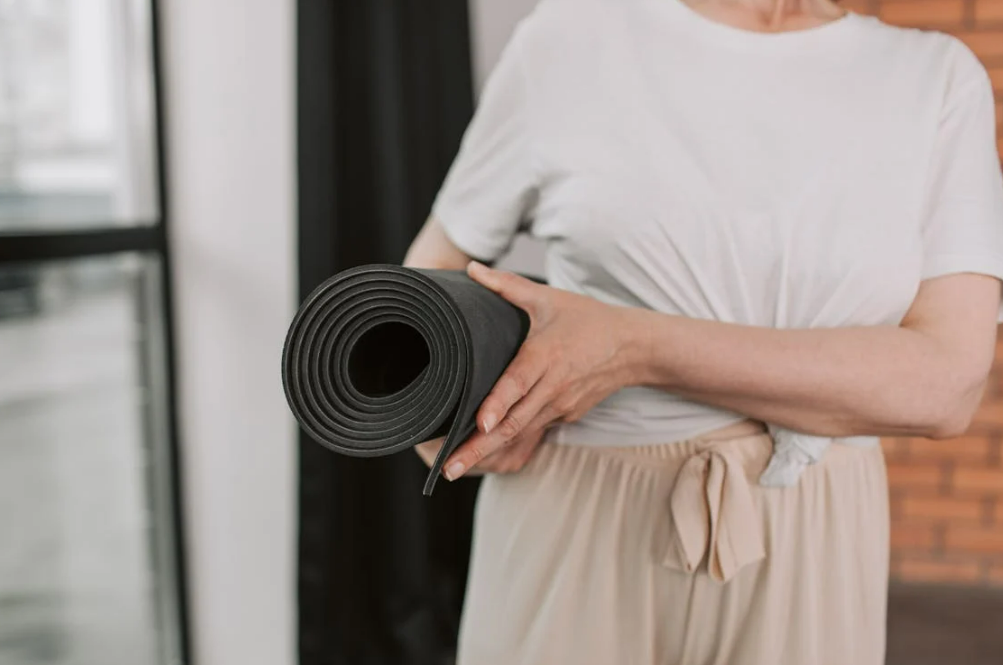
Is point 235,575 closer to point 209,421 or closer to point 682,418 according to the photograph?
point 209,421

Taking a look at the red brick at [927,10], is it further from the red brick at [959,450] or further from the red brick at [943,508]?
the red brick at [943,508]

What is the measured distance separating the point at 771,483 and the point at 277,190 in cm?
139

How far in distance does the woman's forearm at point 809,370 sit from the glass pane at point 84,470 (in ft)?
4.13

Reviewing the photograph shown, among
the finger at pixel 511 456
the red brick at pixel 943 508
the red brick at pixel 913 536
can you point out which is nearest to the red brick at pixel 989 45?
the red brick at pixel 943 508

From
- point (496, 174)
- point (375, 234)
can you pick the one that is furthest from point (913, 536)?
point (496, 174)

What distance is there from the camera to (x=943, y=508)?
11.5 ft

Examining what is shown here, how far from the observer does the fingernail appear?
75 cm

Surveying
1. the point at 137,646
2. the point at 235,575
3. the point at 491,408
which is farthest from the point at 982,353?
the point at 137,646

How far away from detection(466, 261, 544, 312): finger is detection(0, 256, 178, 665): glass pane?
117cm

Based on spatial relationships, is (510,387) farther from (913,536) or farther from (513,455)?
(913,536)

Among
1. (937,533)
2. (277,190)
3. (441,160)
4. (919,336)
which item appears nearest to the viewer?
(919,336)

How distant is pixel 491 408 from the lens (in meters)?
0.75

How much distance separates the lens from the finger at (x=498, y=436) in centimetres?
76

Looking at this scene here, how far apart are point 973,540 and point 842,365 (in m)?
3.03
